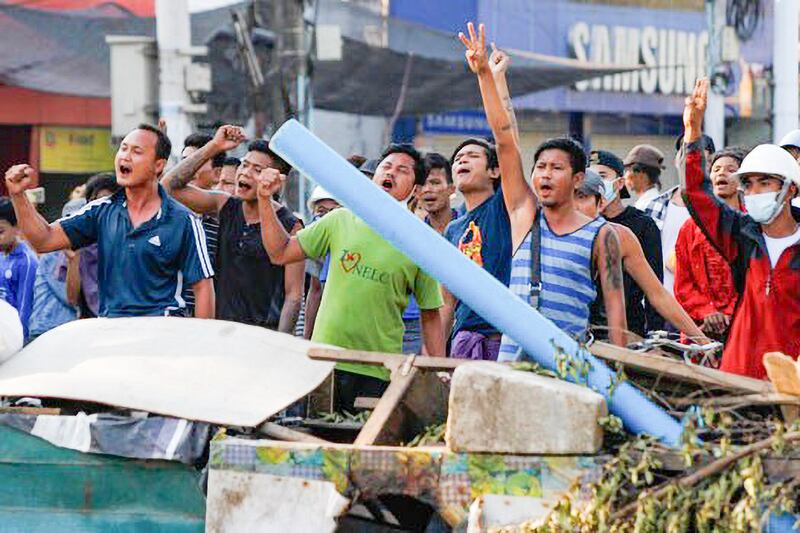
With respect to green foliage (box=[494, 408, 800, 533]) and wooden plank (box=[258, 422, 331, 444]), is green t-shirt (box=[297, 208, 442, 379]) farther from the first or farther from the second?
green foliage (box=[494, 408, 800, 533])

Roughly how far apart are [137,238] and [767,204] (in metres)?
2.73

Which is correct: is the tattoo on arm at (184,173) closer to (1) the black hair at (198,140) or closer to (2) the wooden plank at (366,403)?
(1) the black hair at (198,140)

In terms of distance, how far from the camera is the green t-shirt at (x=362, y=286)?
7398 mm

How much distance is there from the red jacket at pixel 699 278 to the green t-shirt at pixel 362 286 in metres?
2.30

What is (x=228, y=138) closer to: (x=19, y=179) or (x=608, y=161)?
(x=19, y=179)

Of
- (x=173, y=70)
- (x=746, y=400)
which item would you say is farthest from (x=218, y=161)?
(x=746, y=400)

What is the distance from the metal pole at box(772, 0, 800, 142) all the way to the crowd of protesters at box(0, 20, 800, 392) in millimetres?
15733

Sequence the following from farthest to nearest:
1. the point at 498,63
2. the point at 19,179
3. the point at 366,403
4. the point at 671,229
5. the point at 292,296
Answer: the point at 671,229 < the point at 292,296 < the point at 19,179 < the point at 498,63 < the point at 366,403

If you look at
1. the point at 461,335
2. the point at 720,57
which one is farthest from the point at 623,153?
the point at 461,335

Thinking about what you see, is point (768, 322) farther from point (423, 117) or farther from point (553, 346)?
point (423, 117)

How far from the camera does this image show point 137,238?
24.8ft

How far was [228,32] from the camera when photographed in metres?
20.2

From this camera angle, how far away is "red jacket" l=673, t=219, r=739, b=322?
930 cm

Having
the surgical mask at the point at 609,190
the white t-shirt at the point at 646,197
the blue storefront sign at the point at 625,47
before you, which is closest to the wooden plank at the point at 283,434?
the surgical mask at the point at 609,190
